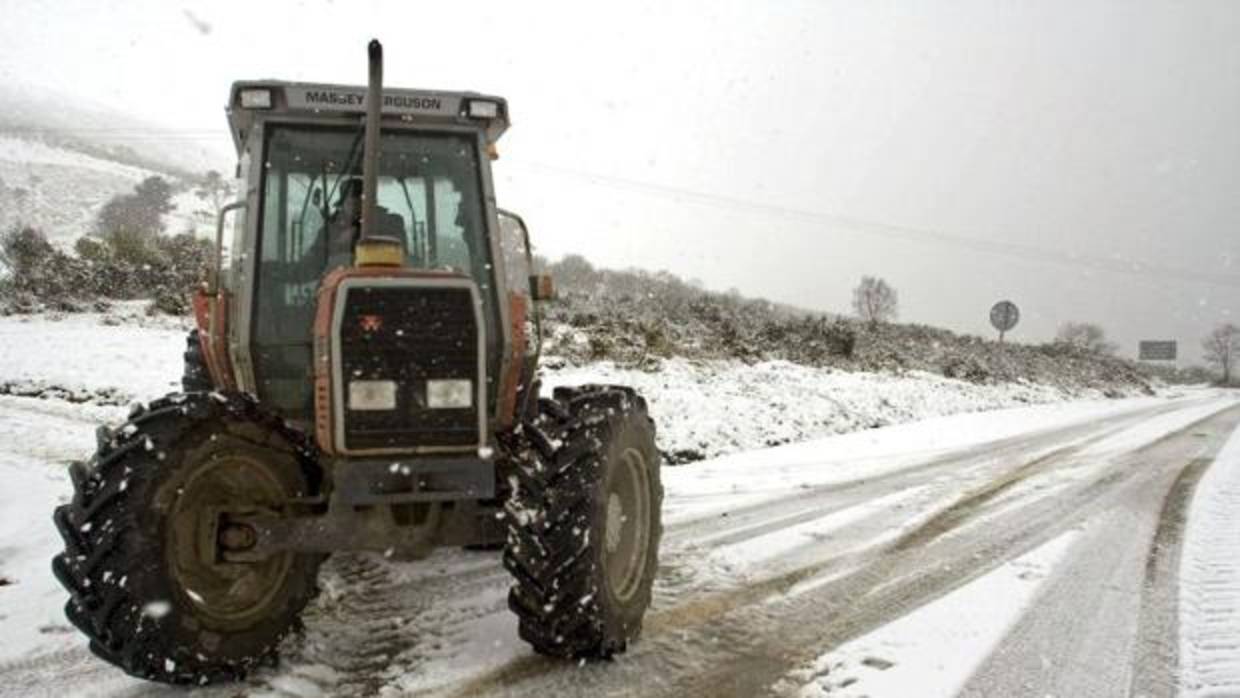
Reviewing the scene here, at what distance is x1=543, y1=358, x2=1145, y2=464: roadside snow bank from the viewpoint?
11445 millimetres

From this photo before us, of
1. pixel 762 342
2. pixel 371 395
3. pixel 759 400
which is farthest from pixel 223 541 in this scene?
pixel 762 342

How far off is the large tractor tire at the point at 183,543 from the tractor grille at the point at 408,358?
1.21ft

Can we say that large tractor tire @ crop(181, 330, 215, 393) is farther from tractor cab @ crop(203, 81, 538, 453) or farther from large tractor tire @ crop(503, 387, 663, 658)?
large tractor tire @ crop(503, 387, 663, 658)

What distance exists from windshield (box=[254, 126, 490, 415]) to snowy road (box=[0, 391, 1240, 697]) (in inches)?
50.2

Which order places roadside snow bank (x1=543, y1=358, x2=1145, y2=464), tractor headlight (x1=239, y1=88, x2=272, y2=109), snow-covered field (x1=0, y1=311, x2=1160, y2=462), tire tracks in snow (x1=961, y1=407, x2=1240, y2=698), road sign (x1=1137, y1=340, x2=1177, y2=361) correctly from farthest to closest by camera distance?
road sign (x1=1137, y1=340, x2=1177, y2=361) → snow-covered field (x1=0, y1=311, x2=1160, y2=462) → roadside snow bank (x1=543, y1=358, x2=1145, y2=464) → tractor headlight (x1=239, y1=88, x2=272, y2=109) → tire tracks in snow (x1=961, y1=407, x2=1240, y2=698)

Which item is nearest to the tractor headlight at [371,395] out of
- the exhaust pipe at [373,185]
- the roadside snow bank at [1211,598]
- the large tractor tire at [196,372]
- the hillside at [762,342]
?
the exhaust pipe at [373,185]

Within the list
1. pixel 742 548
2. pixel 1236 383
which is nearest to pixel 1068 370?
pixel 742 548

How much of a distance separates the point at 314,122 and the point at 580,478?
227cm

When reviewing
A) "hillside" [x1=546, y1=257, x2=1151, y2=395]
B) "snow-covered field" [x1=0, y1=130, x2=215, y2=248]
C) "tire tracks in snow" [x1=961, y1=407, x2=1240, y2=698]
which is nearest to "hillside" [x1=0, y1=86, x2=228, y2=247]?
"snow-covered field" [x1=0, y1=130, x2=215, y2=248]

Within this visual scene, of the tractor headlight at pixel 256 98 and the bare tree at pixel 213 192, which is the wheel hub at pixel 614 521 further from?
the bare tree at pixel 213 192

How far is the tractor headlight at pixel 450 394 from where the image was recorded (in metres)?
3.40

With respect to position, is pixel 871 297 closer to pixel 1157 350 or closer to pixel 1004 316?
pixel 1004 316

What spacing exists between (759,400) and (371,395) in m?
10.9

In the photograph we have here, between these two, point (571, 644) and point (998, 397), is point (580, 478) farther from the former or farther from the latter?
point (998, 397)
